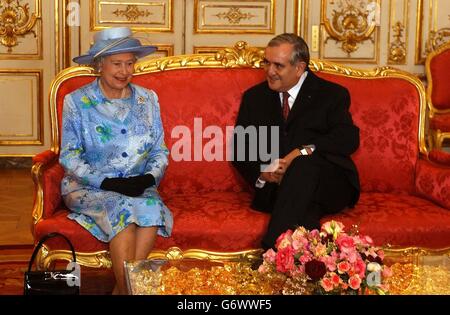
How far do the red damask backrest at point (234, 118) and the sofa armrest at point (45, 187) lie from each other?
0.42 metres

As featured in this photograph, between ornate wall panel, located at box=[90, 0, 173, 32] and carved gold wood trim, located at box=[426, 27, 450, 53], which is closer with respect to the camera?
ornate wall panel, located at box=[90, 0, 173, 32]

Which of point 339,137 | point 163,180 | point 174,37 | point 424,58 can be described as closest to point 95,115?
point 163,180

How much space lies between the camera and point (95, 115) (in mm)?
3084

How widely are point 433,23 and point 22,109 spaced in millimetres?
3266

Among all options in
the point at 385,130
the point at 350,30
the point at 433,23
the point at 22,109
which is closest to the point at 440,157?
the point at 385,130

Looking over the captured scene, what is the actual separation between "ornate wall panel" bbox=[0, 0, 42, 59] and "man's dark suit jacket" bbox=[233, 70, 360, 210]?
3069mm

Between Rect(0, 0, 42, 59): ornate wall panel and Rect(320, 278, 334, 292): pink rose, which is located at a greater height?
Rect(0, 0, 42, 59): ornate wall panel

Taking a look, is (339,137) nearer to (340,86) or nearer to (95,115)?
(340,86)

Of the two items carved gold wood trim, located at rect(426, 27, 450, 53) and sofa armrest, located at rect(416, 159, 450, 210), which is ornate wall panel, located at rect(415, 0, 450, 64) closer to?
carved gold wood trim, located at rect(426, 27, 450, 53)

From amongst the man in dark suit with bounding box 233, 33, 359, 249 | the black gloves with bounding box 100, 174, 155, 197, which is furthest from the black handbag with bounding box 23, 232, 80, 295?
the man in dark suit with bounding box 233, 33, 359, 249

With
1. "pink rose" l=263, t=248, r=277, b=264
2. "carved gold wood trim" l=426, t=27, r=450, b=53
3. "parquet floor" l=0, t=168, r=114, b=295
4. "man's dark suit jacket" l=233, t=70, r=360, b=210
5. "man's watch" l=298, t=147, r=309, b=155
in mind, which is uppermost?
"carved gold wood trim" l=426, t=27, r=450, b=53

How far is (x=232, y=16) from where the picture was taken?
19.8ft

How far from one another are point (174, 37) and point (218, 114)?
2.70 metres

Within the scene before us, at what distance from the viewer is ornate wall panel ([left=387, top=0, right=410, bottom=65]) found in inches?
239
